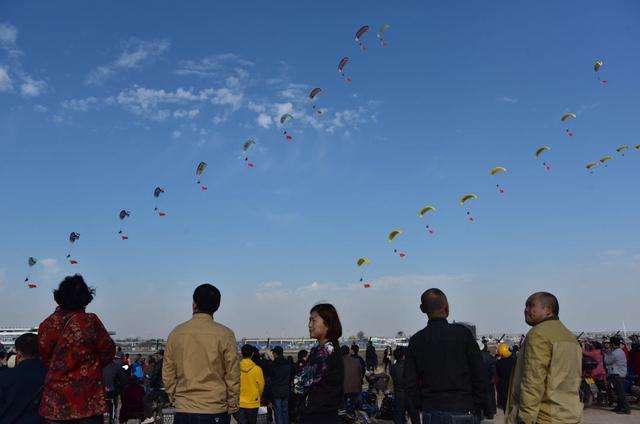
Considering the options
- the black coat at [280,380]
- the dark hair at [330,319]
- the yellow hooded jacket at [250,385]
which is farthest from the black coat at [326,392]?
the black coat at [280,380]

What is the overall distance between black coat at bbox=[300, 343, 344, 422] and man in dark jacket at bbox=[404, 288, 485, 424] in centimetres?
79

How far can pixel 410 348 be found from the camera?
16.0 feet

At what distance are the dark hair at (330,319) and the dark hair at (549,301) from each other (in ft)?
6.24

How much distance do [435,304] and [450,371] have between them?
647mm

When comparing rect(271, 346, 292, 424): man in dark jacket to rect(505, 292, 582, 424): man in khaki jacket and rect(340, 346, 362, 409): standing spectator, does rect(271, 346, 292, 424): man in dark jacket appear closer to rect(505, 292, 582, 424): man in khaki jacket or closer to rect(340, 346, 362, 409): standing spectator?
rect(340, 346, 362, 409): standing spectator

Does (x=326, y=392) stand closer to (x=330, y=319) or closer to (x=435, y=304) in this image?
(x=330, y=319)

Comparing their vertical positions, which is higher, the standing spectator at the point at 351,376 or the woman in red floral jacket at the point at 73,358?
the woman in red floral jacket at the point at 73,358

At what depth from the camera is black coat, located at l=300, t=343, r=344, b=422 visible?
442 centimetres

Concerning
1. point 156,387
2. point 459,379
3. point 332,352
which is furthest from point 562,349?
point 156,387

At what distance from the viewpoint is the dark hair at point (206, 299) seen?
4.94 meters

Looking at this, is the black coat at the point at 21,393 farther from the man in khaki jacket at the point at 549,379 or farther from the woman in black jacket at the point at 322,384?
the man in khaki jacket at the point at 549,379

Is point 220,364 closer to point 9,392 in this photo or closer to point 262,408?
point 9,392

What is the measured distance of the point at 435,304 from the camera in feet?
15.9

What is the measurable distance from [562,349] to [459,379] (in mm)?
953
